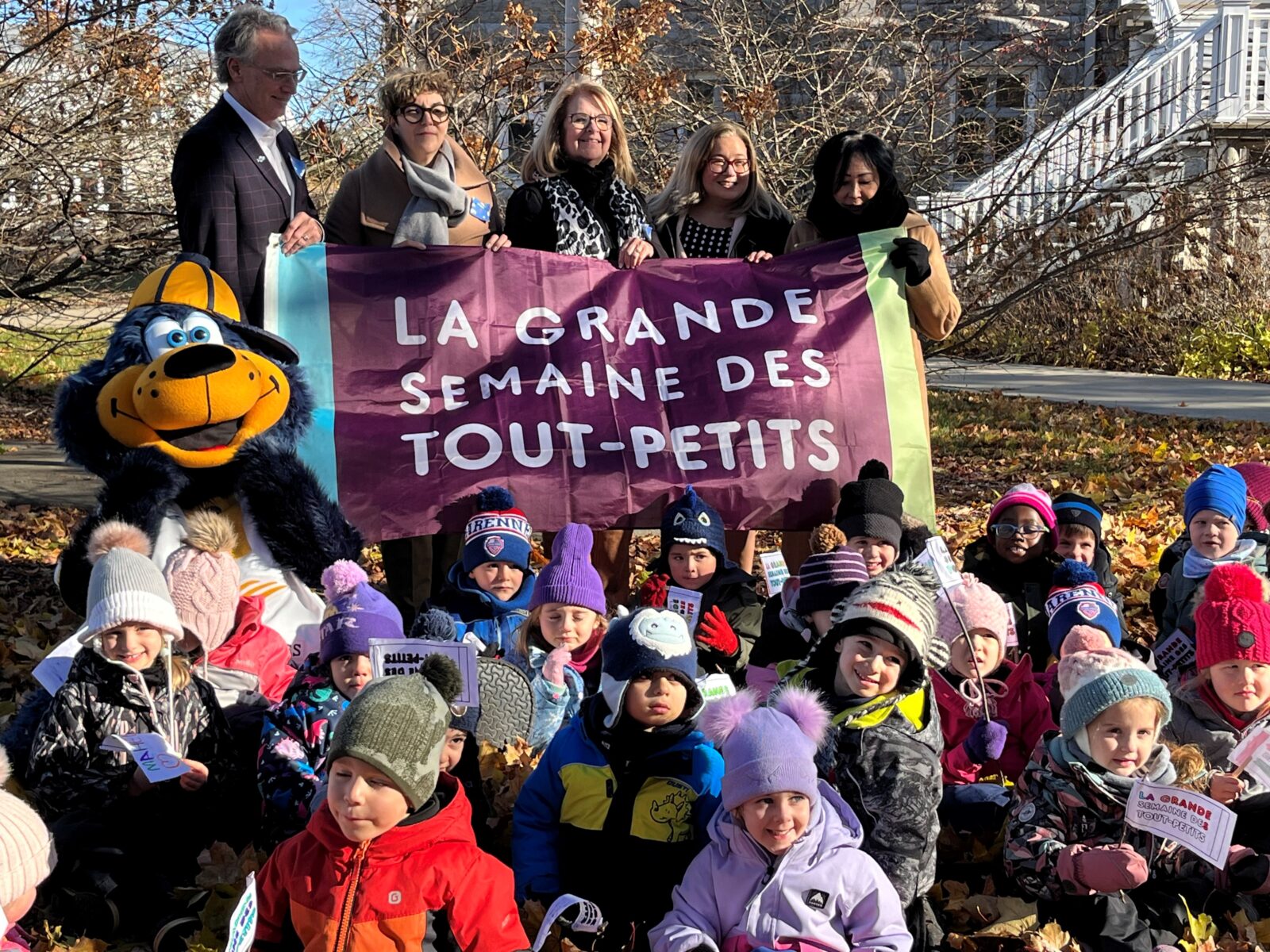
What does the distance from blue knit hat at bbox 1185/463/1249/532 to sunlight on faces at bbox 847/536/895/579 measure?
1186mm

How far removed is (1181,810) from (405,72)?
13.8 feet

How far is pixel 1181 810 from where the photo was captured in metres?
3.36

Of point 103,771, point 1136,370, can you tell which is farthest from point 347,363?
point 1136,370

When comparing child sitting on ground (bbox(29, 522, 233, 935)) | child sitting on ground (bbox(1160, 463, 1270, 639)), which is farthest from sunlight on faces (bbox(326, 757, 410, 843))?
child sitting on ground (bbox(1160, 463, 1270, 639))

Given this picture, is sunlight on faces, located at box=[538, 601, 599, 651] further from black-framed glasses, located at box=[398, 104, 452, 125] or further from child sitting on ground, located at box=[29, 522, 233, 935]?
black-framed glasses, located at box=[398, 104, 452, 125]

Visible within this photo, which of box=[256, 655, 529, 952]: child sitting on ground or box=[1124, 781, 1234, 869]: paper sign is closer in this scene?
box=[256, 655, 529, 952]: child sitting on ground

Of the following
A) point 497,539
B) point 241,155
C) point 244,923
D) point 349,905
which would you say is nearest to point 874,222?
point 497,539

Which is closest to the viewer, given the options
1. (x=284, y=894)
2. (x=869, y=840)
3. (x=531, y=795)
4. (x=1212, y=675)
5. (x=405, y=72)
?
(x=284, y=894)

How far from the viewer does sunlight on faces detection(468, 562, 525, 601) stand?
5.25 m

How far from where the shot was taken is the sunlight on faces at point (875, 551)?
17.4 feet

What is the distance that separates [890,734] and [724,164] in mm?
3258

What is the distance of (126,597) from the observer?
4.06 metres

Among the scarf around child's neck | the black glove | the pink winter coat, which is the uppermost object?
the black glove

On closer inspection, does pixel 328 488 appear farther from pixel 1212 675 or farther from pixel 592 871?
pixel 1212 675
